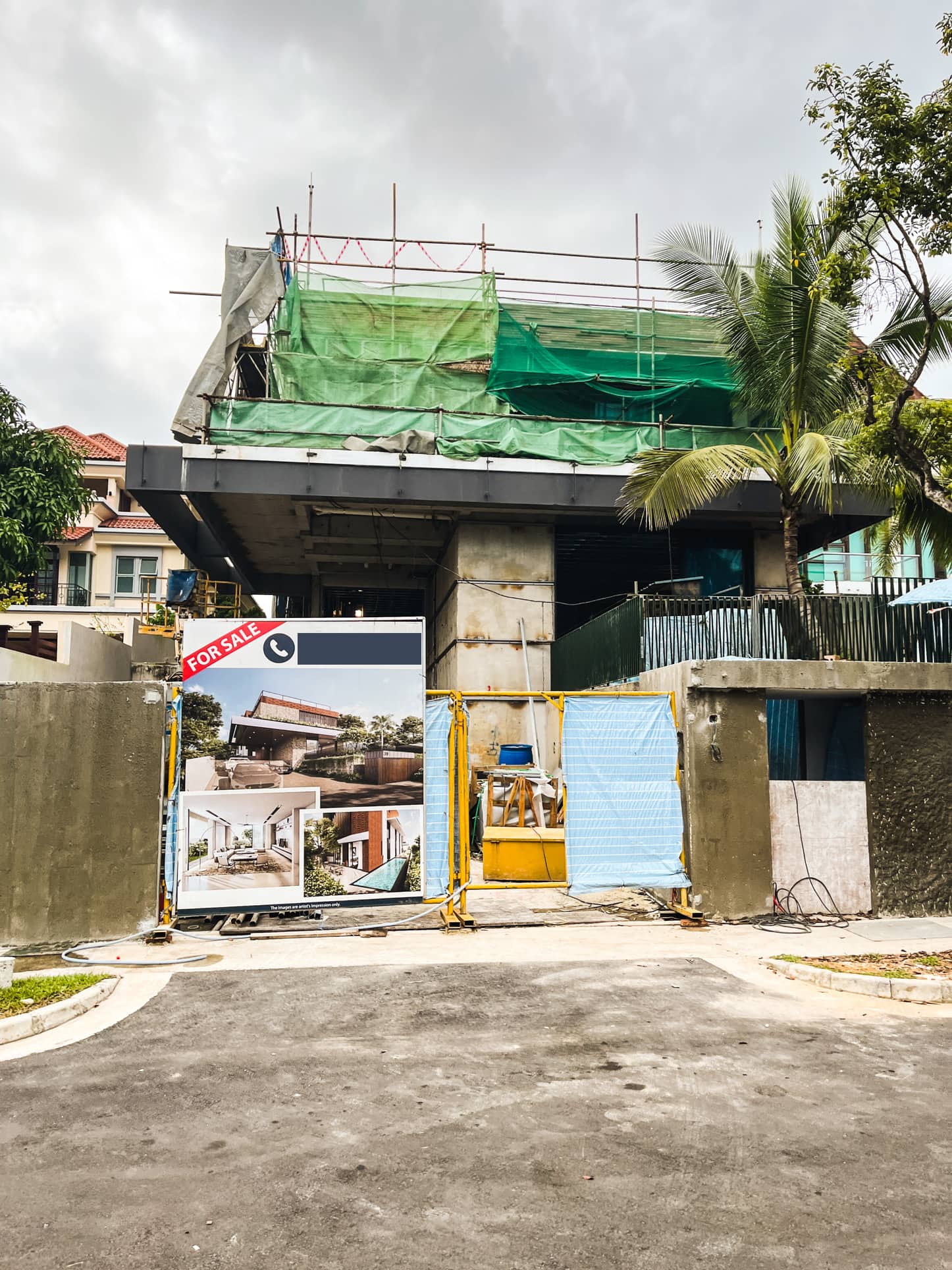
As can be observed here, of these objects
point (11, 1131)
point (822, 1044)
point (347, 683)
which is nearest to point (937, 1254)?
point (822, 1044)

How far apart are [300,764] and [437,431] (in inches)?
508

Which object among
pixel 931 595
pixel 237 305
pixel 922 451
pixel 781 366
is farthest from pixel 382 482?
pixel 931 595

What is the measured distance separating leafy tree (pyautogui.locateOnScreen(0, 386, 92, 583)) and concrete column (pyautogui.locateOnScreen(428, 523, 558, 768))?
2369 centimetres

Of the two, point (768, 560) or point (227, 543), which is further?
point (227, 543)

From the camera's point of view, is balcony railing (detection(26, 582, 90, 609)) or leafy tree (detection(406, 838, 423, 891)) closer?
leafy tree (detection(406, 838, 423, 891))

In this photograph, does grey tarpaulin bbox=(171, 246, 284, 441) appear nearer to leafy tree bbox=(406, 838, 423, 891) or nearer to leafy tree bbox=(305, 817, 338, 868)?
leafy tree bbox=(305, 817, 338, 868)

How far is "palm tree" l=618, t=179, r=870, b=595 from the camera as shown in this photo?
1544cm

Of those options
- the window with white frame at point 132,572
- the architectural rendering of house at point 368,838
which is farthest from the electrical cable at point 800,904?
the window with white frame at point 132,572

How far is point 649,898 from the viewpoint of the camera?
12656 mm

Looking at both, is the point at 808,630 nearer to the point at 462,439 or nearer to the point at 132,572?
the point at 462,439

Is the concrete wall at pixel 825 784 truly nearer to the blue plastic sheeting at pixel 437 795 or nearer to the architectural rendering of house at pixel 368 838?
the blue plastic sheeting at pixel 437 795

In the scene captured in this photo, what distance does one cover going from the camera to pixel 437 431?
2177 cm

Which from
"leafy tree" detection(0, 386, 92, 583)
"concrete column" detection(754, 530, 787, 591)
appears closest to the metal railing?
"concrete column" detection(754, 530, 787, 591)

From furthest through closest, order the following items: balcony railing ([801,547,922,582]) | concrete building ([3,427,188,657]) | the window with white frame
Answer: the window with white frame, concrete building ([3,427,188,657]), balcony railing ([801,547,922,582])
